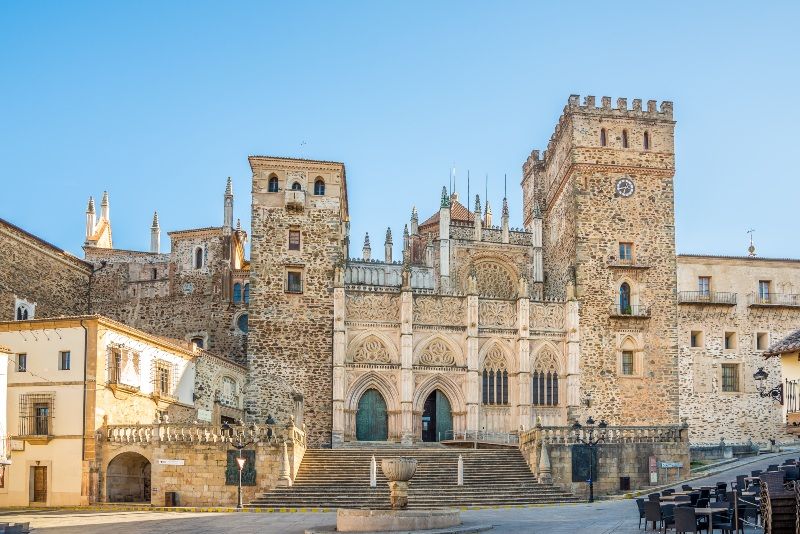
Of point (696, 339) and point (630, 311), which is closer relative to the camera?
point (630, 311)

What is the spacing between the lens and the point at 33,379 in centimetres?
3947

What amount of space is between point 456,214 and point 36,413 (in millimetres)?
35497

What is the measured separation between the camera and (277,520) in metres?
30.1

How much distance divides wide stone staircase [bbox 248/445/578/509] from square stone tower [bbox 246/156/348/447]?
6590mm

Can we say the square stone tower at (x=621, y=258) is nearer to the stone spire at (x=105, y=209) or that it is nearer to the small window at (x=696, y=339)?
the small window at (x=696, y=339)

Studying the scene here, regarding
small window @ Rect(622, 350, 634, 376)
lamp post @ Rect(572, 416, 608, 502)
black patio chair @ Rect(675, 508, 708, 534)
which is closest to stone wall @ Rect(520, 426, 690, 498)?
lamp post @ Rect(572, 416, 608, 502)

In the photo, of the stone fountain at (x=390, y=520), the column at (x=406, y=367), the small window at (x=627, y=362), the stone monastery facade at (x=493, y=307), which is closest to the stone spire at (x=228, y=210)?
the stone monastery facade at (x=493, y=307)

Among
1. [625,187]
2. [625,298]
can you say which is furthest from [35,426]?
[625,187]

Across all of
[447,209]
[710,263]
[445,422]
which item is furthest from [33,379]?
[710,263]

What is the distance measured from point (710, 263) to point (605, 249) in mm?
6332

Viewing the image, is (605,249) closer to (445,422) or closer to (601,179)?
(601,179)

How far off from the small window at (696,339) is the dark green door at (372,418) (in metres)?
16.6

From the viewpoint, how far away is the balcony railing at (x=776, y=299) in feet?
179

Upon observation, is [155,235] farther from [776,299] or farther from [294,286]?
[776,299]
